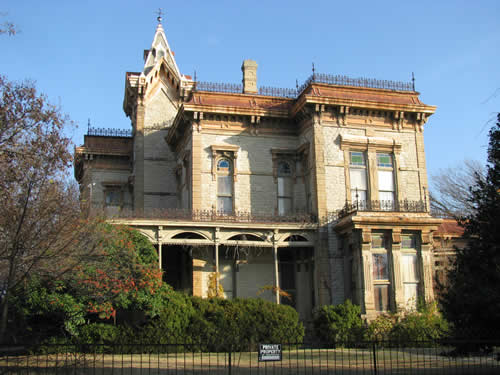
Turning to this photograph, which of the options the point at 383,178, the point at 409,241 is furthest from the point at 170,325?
the point at 383,178

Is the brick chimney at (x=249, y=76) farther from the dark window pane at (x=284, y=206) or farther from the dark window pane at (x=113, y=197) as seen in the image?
the dark window pane at (x=113, y=197)

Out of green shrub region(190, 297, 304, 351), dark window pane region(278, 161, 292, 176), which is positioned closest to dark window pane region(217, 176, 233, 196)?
dark window pane region(278, 161, 292, 176)

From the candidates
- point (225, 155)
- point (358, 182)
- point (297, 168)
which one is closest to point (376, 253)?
point (358, 182)

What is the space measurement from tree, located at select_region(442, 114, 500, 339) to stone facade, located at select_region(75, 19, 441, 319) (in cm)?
965

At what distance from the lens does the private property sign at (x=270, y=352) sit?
11375 millimetres

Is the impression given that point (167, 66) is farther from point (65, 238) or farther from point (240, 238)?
point (65, 238)

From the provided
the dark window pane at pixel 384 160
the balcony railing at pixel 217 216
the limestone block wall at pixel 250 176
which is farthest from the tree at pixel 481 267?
the limestone block wall at pixel 250 176

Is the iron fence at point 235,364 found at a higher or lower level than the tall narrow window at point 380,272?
lower

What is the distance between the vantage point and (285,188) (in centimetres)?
2708

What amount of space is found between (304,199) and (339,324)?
6.99 metres

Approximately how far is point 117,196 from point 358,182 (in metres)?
14.5

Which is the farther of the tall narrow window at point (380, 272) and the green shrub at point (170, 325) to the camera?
the tall narrow window at point (380, 272)

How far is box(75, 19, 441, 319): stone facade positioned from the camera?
2345 cm

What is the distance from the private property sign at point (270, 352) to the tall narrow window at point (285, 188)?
49.8ft
